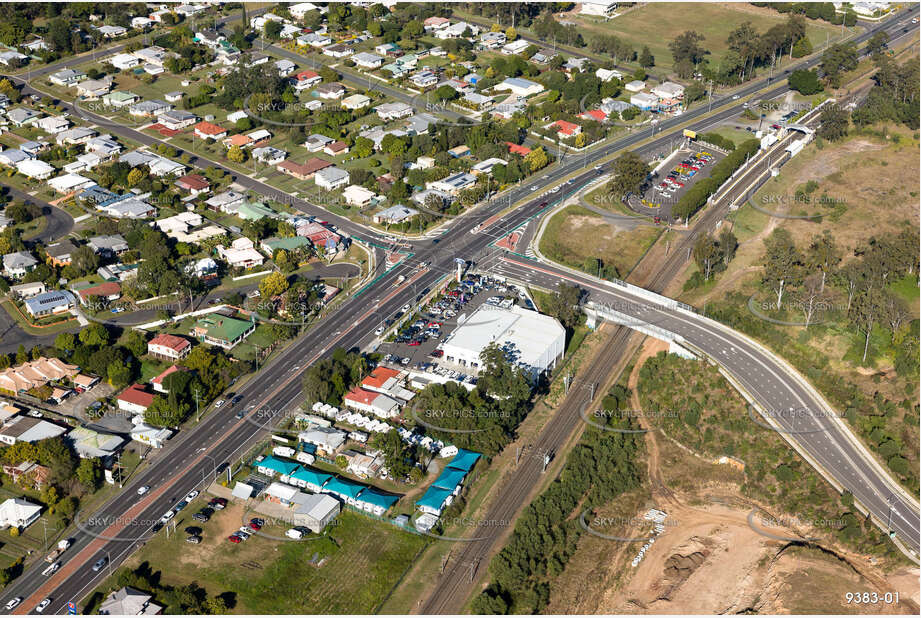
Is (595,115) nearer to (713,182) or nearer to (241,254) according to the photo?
(713,182)

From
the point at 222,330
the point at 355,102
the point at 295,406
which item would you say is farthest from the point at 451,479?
the point at 355,102

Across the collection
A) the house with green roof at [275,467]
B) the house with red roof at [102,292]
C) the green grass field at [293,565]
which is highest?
the house with red roof at [102,292]

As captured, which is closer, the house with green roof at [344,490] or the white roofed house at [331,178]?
the house with green roof at [344,490]

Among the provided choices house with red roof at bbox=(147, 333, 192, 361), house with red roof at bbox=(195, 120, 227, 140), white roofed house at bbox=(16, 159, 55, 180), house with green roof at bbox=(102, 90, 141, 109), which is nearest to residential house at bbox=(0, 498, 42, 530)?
house with red roof at bbox=(147, 333, 192, 361)

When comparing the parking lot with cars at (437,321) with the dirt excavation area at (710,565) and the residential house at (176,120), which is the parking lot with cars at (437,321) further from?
the residential house at (176,120)

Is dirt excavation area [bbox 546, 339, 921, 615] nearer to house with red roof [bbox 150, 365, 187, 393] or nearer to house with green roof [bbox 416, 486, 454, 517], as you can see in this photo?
house with green roof [bbox 416, 486, 454, 517]

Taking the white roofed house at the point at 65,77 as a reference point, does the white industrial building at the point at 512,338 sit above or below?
below

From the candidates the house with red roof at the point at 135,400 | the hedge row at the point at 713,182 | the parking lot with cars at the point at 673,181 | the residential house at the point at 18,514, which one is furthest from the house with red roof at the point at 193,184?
the hedge row at the point at 713,182
